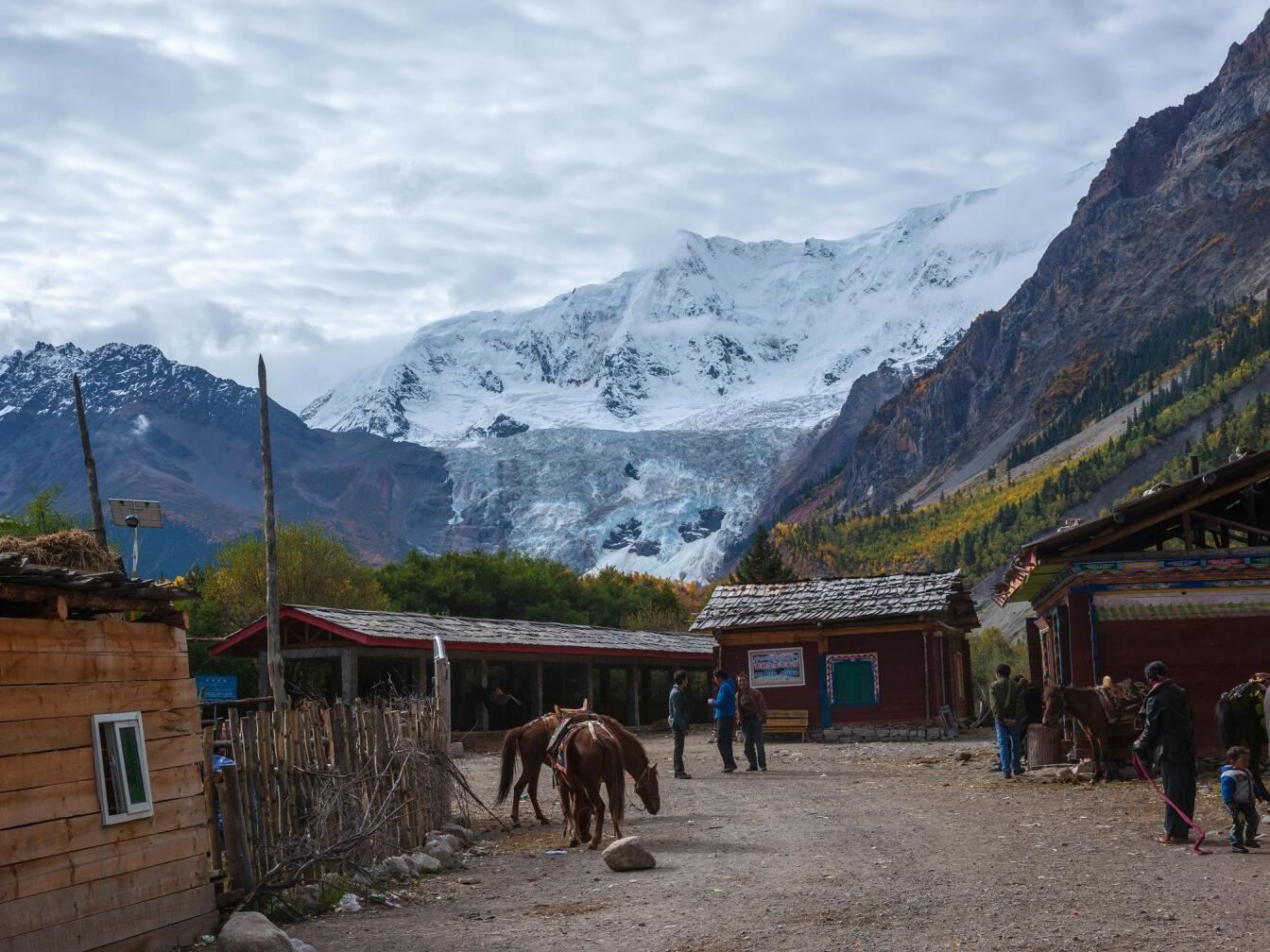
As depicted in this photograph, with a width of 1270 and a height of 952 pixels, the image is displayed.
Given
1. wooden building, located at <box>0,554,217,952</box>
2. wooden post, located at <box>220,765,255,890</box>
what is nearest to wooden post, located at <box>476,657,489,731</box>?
wooden post, located at <box>220,765,255,890</box>

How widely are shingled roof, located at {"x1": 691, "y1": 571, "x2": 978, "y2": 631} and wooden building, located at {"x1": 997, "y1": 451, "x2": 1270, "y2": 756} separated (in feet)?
39.8

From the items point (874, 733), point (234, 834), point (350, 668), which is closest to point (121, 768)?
point (234, 834)

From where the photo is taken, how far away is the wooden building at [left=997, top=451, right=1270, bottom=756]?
64.4ft

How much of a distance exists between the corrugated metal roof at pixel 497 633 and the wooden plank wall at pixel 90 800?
20.0 metres

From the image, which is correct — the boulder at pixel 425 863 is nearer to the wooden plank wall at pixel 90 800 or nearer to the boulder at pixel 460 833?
the boulder at pixel 460 833

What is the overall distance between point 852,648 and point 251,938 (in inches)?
1018

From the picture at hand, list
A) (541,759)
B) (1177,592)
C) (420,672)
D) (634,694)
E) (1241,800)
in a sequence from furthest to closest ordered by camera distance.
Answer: (634,694) < (420,672) < (1177,592) < (541,759) < (1241,800)

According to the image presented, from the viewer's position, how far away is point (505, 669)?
43.9 m

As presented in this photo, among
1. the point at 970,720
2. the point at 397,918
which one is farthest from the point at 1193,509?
the point at 970,720

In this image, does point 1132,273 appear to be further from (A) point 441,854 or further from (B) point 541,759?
(A) point 441,854

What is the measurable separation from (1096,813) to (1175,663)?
17.3 feet

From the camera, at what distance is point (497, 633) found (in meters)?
35.1

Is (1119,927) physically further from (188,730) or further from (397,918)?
(188,730)

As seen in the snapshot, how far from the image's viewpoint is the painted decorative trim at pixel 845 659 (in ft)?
109
